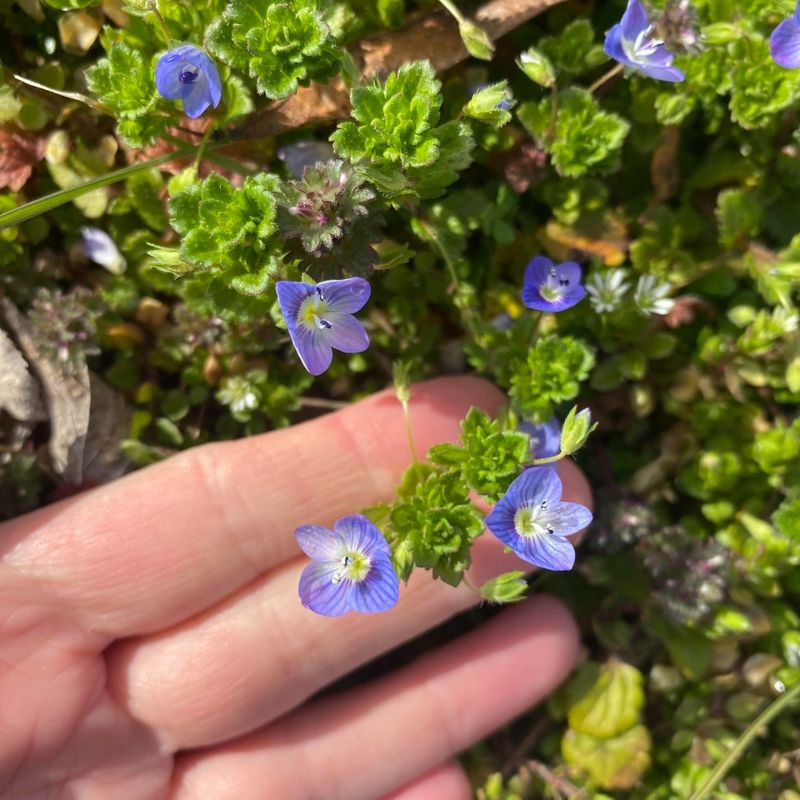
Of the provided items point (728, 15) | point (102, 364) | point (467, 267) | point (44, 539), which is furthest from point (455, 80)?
point (44, 539)

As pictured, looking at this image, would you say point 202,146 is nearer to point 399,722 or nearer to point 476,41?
point 476,41

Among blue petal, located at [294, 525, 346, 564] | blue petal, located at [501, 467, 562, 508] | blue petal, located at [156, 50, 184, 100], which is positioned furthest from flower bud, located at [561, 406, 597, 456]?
blue petal, located at [156, 50, 184, 100]

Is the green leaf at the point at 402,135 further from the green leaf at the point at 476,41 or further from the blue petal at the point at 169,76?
the blue petal at the point at 169,76

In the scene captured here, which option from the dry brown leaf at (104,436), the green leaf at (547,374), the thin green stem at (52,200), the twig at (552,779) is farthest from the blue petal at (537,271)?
the twig at (552,779)

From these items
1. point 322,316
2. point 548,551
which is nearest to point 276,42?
point 322,316

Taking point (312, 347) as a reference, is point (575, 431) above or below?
below

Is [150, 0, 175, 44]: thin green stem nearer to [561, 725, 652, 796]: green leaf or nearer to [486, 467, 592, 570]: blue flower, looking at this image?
[486, 467, 592, 570]: blue flower

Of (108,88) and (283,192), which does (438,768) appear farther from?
(108,88)
